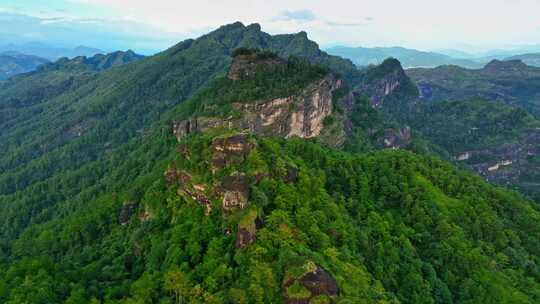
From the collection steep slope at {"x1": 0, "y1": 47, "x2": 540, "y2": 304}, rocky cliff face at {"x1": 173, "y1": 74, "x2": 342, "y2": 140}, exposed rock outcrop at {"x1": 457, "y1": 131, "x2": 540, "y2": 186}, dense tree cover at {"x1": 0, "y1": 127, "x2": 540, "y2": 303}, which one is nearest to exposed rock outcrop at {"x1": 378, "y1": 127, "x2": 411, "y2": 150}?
rocky cliff face at {"x1": 173, "y1": 74, "x2": 342, "y2": 140}

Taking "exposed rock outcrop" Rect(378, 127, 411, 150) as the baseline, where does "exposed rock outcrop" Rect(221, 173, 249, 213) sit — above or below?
above

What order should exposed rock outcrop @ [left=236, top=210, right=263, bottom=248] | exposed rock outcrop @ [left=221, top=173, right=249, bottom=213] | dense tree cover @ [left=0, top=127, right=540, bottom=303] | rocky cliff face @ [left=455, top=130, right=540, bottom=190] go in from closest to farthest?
dense tree cover @ [left=0, top=127, right=540, bottom=303], exposed rock outcrop @ [left=236, top=210, right=263, bottom=248], exposed rock outcrop @ [left=221, top=173, right=249, bottom=213], rocky cliff face @ [left=455, top=130, right=540, bottom=190]

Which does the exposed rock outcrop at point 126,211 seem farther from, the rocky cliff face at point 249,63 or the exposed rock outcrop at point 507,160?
the exposed rock outcrop at point 507,160

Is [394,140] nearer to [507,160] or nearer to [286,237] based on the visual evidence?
[507,160]

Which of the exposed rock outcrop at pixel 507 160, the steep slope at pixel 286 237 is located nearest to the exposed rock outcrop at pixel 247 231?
the steep slope at pixel 286 237

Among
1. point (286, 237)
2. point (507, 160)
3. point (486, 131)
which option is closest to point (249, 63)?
point (286, 237)

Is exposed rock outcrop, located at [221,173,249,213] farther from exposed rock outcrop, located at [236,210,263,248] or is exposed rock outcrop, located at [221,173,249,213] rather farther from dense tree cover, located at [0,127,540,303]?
exposed rock outcrop, located at [236,210,263,248]

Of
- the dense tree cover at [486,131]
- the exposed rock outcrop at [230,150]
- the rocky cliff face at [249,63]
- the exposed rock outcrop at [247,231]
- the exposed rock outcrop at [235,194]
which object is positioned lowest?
the dense tree cover at [486,131]

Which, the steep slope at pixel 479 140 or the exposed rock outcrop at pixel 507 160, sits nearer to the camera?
the steep slope at pixel 479 140

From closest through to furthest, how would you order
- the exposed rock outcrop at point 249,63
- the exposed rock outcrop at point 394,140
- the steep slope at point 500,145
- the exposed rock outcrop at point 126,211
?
the exposed rock outcrop at point 126,211
the exposed rock outcrop at point 249,63
the exposed rock outcrop at point 394,140
the steep slope at point 500,145
